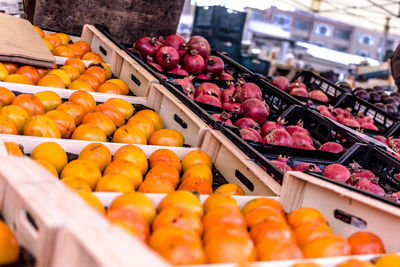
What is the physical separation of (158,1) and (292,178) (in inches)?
116

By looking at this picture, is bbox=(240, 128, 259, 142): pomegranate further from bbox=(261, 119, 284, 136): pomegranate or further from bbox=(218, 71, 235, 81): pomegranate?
bbox=(218, 71, 235, 81): pomegranate

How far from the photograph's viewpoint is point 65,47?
10.1 feet

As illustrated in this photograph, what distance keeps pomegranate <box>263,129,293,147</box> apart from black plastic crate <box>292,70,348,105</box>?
4.65 feet

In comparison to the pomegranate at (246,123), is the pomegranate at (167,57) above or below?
above

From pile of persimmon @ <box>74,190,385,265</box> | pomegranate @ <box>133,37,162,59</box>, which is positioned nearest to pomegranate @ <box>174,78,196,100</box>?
pomegranate @ <box>133,37,162,59</box>

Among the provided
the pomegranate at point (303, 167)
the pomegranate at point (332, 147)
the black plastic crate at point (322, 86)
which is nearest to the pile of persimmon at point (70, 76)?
the pomegranate at point (303, 167)

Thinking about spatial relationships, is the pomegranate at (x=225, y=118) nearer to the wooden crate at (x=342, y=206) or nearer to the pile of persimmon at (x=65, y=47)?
the wooden crate at (x=342, y=206)

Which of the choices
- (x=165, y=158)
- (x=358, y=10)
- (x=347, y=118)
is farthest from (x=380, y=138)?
(x=358, y=10)

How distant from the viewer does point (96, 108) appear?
2.29 metres

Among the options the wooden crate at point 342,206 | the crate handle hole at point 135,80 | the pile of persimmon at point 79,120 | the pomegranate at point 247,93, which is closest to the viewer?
the wooden crate at point 342,206

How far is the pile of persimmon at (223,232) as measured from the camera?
1.01 metres

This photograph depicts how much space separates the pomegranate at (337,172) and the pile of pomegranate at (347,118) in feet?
4.05

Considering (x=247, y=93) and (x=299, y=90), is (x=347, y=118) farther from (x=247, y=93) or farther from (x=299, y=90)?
(x=247, y=93)

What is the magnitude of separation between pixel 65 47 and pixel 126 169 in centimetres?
176
